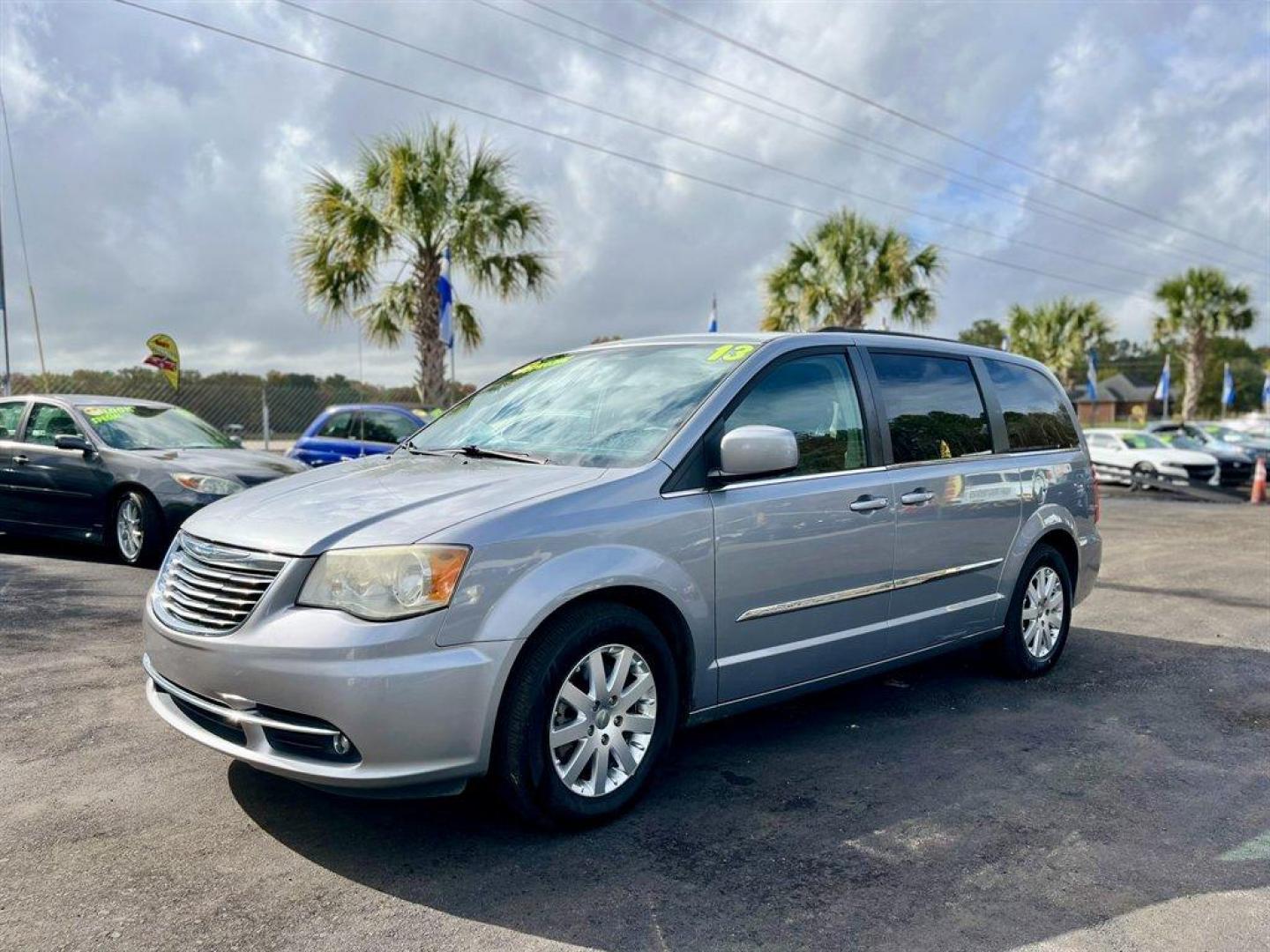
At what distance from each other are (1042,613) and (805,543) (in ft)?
7.43

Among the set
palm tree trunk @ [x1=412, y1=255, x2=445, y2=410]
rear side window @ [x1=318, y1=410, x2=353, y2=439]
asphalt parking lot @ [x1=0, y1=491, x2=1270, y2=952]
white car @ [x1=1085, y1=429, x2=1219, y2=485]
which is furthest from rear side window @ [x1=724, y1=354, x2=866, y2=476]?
white car @ [x1=1085, y1=429, x2=1219, y2=485]

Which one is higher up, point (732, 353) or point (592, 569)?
point (732, 353)

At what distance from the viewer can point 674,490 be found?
3.68 meters

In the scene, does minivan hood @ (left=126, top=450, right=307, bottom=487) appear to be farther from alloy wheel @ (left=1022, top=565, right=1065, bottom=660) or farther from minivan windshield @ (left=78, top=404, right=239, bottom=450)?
alloy wheel @ (left=1022, top=565, right=1065, bottom=660)

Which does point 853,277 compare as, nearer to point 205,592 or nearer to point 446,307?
point 446,307

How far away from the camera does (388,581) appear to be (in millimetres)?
3084

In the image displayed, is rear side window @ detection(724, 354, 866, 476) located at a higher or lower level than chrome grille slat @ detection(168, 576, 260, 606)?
higher

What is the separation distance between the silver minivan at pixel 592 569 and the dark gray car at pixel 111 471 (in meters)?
4.36

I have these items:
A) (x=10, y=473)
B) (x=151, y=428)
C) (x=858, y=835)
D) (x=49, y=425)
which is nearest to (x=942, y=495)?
(x=858, y=835)

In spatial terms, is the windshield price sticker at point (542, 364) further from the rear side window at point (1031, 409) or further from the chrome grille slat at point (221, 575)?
the rear side window at point (1031, 409)

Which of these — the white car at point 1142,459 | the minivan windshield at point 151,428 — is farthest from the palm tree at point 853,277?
the minivan windshield at point 151,428

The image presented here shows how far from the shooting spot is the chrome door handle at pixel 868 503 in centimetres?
429

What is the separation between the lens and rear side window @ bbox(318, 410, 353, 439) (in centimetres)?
1378

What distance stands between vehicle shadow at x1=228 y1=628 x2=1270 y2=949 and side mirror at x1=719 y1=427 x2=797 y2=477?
123 centimetres
